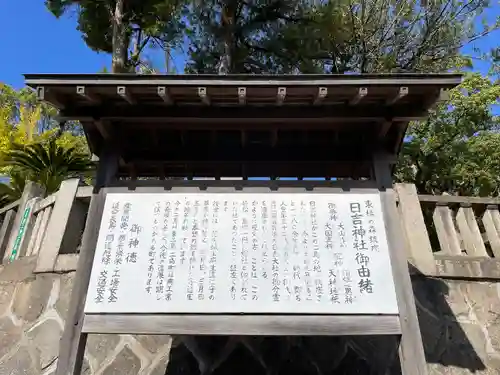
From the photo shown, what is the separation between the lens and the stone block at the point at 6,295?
5348 mm

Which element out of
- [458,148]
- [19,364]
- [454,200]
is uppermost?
[458,148]

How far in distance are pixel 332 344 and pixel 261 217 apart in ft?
6.65

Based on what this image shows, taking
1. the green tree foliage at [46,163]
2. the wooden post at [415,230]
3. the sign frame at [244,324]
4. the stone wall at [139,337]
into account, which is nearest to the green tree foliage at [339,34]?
the green tree foliage at [46,163]

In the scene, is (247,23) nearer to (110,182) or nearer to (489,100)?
(489,100)

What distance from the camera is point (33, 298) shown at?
523cm

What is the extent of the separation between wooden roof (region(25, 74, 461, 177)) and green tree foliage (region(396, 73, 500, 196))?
6.97 m

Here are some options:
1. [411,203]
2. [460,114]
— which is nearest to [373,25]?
[460,114]

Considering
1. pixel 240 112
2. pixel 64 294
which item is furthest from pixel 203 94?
pixel 64 294

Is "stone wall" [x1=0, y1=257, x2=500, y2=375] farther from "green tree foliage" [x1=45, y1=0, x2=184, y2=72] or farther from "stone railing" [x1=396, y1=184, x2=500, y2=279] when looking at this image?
"green tree foliage" [x1=45, y1=0, x2=184, y2=72]

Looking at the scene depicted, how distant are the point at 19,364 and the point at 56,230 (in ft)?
5.15

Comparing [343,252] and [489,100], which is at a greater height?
[489,100]

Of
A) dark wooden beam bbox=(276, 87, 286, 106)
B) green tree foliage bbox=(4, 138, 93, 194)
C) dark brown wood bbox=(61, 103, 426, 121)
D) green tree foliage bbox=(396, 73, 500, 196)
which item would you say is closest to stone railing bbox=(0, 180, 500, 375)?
green tree foliage bbox=(4, 138, 93, 194)

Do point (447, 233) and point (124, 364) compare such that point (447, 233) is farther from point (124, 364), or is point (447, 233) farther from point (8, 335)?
point (8, 335)

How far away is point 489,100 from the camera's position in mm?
10820
